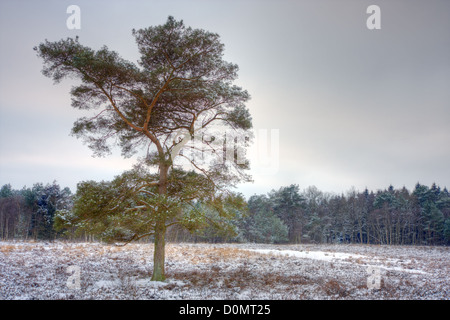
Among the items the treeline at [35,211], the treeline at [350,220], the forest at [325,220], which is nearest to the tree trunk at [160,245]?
the treeline at [35,211]

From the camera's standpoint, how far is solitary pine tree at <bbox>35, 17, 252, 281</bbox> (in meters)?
9.68

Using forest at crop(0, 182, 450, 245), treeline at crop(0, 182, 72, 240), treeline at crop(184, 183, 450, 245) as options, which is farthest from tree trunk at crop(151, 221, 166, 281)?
treeline at crop(184, 183, 450, 245)

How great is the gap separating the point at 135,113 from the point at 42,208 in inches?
1596

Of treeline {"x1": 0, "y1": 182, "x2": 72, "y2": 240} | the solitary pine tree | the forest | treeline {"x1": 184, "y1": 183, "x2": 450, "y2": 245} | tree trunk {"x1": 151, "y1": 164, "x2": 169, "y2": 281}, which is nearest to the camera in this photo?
the solitary pine tree

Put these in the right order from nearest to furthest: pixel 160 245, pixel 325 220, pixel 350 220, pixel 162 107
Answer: pixel 160 245 < pixel 162 107 < pixel 350 220 < pixel 325 220

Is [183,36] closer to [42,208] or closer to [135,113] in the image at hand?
[135,113]

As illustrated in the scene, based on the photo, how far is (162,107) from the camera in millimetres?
11617

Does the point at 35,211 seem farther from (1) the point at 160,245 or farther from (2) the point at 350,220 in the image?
(2) the point at 350,220

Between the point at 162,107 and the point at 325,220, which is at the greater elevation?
the point at 162,107

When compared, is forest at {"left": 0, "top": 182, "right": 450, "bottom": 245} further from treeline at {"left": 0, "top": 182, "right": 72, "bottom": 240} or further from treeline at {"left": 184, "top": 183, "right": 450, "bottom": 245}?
treeline at {"left": 0, "top": 182, "right": 72, "bottom": 240}

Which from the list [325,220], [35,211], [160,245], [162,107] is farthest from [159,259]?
[325,220]

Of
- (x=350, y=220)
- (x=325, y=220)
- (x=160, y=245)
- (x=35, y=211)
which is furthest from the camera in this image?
(x=325, y=220)
